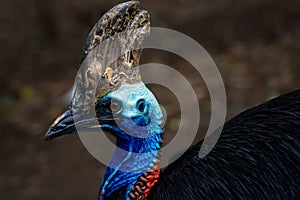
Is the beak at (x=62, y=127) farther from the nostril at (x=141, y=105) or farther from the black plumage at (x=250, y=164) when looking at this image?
the black plumage at (x=250, y=164)

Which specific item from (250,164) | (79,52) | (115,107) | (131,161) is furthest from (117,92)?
(79,52)

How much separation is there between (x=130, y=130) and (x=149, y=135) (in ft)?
0.28

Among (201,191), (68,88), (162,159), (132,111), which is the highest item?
(68,88)

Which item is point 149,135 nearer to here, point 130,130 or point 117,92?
point 130,130

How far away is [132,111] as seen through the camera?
2570 mm

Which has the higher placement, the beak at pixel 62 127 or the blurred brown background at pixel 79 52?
the blurred brown background at pixel 79 52

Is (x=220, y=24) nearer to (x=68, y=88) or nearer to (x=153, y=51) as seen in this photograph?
(x=153, y=51)

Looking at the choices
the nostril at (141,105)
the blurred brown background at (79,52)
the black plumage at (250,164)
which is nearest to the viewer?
the black plumage at (250,164)

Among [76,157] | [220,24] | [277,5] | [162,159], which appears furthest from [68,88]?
[162,159]

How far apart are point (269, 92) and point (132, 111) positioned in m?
3.44

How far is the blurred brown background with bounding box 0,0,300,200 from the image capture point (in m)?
5.71

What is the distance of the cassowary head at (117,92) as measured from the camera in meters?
2.53

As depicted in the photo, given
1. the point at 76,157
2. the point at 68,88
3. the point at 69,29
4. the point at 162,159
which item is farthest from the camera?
the point at 69,29

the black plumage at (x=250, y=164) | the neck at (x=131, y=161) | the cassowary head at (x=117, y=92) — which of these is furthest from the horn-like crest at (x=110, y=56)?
the black plumage at (x=250, y=164)
